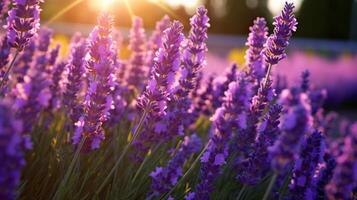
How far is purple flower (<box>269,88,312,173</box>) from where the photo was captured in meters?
2.06

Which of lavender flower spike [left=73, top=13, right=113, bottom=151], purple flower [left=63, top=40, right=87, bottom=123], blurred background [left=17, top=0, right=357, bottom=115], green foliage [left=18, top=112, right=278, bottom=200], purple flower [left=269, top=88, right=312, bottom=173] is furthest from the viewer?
blurred background [left=17, top=0, right=357, bottom=115]

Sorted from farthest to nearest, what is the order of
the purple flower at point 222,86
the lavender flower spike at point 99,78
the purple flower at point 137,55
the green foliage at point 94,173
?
the purple flower at point 137,55 → the purple flower at point 222,86 → the green foliage at point 94,173 → the lavender flower spike at point 99,78

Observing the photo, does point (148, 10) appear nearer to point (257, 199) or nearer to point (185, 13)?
point (185, 13)

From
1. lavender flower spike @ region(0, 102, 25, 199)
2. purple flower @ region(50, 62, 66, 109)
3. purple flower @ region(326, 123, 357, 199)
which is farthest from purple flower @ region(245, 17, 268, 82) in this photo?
lavender flower spike @ region(0, 102, 25, 199)

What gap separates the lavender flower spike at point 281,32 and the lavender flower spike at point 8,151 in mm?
1786

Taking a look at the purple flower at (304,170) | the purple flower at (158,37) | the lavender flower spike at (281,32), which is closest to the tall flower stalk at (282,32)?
the lavender flower spike at (281,32)

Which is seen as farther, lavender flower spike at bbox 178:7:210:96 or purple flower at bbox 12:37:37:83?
purple flower at bbox 12:37:37:83

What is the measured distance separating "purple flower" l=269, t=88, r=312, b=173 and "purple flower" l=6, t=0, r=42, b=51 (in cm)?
130

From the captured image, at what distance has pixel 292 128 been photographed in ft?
6.84

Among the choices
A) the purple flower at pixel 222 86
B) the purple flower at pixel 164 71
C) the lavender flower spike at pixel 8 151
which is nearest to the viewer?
the lavender flower spike at pixel 8 151

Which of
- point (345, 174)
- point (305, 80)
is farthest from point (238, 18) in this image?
point (345, 174)

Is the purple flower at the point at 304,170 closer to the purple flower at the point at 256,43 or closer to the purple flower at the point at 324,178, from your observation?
the purple flower at the point at 324,178

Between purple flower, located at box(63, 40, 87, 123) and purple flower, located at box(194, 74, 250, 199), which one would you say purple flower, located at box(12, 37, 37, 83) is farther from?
purple flower, located at box(194, 74, 250, 199)

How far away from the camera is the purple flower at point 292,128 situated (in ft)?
6.77
